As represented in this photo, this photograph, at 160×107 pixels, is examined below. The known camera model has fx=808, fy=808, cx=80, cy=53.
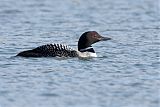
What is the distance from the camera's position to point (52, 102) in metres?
10.1

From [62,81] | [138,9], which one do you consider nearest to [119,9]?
[138,9]

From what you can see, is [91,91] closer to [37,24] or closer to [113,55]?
[113,55]

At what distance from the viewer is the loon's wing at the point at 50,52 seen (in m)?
13.5

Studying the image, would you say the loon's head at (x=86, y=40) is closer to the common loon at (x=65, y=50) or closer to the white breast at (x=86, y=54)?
the common loon at (x=65, y=50)

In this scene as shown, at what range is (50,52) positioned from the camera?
13.6 metres

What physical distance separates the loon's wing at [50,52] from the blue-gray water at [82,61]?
6.0 inches

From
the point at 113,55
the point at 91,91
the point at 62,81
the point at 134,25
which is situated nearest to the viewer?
the point at 91,91

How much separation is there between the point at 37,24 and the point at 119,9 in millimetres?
3333

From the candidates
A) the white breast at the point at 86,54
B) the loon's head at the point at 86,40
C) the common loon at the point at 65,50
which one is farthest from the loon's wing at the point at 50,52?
the loon's head at the point at 86,40

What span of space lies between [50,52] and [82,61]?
61 centimetres

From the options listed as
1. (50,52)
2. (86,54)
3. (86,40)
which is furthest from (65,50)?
(86,40)

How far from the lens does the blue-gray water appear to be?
10438mm

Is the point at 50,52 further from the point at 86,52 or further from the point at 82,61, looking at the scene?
the point at 86,52

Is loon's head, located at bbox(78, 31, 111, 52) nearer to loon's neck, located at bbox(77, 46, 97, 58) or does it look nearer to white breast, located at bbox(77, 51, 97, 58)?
loon's neck, located at bbox(77, 46, 97, 58)
